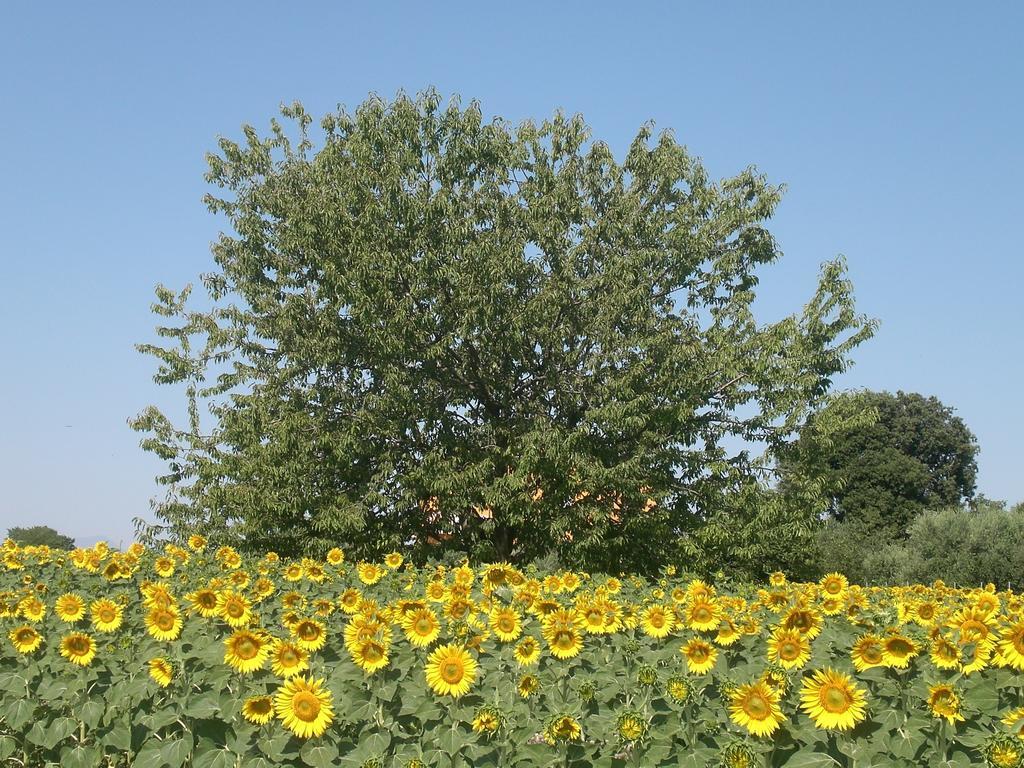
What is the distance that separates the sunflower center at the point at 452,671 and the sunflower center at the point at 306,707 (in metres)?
0.59

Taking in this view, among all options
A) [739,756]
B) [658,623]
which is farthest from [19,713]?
[739,756]

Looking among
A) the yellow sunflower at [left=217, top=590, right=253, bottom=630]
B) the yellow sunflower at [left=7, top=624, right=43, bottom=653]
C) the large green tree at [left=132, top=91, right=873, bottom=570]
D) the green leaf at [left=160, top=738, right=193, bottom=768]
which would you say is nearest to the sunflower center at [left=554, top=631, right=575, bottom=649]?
the yellow sunflower at [left=217, top=590, right=253, bottom=630]

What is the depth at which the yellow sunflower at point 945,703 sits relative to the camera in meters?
3.77

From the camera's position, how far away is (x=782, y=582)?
9.17 m

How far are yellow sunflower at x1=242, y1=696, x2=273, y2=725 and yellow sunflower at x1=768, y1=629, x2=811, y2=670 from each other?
227 cm

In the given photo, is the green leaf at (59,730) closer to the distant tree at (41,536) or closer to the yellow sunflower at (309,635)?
the yellow sunflower at (309,635)

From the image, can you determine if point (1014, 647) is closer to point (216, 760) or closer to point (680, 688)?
point (680, 688)

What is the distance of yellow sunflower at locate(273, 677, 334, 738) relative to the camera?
417 centimetres

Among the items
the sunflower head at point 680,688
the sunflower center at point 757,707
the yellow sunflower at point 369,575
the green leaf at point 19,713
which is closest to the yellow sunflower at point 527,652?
the sunflower head at point 680,688

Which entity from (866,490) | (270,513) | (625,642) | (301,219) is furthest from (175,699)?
(866,490)

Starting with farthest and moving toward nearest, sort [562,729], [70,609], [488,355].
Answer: [488,355]
[70,609]
[562,729]

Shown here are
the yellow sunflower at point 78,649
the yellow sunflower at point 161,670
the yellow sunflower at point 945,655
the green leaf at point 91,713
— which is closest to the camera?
the yellow sunflower at point 945,655

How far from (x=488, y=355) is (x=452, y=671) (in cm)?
1637

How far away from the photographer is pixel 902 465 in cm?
5372
